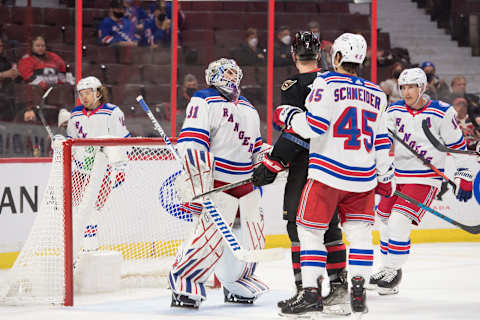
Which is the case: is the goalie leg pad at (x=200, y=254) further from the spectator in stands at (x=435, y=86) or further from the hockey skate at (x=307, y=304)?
the spectator in stands at (x=435, y=86)

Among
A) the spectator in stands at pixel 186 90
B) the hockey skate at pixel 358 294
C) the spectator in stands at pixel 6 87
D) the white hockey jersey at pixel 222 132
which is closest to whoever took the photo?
the hockey skate at pixel 358 294

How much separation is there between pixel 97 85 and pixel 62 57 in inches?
27.0

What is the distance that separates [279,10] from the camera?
7793mm

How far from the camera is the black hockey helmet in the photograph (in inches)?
174

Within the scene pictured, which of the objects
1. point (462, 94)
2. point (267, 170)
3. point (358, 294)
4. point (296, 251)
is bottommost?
point (358, 294)

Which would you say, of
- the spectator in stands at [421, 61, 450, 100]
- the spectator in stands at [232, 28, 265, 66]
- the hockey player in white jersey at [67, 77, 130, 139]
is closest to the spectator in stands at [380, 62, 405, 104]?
the spectator in stands at [421, 61, 450, 100]

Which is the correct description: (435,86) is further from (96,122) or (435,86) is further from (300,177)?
(300,177)

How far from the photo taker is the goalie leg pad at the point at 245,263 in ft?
15.3

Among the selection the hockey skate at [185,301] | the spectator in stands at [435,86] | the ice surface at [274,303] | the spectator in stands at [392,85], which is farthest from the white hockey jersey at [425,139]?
the spectator in stands at [435,86]

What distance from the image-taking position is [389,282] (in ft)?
17.3

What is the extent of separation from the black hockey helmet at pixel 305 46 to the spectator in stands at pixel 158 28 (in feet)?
9.85

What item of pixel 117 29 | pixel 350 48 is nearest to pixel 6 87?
pixel 117 29

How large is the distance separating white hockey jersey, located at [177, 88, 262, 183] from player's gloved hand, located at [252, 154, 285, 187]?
0.35m

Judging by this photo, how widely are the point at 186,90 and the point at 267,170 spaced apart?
3.29 metres
